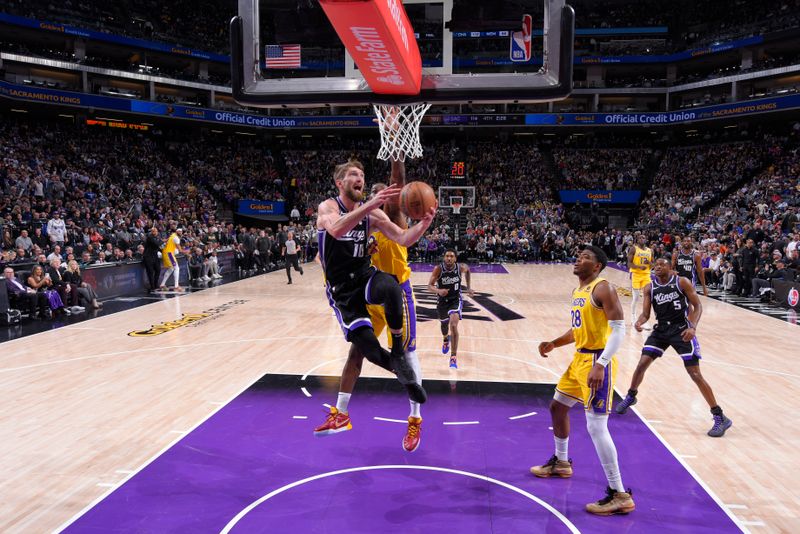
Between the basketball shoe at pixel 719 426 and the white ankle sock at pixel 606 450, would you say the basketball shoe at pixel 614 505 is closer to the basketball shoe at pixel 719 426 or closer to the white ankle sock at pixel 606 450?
the white ankle sock at pixel 606 450

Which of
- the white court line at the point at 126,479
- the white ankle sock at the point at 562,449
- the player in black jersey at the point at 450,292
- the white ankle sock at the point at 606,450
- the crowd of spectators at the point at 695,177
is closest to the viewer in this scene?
the white court line at the point at 126,479

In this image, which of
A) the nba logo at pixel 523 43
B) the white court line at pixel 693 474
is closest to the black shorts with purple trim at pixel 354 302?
the white court line at pixel 693 474

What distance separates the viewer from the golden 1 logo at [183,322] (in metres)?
9.98

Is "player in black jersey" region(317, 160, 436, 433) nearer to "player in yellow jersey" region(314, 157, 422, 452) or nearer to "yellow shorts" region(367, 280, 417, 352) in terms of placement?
"player in yellow jersey" region(314, 157, 422, 452)

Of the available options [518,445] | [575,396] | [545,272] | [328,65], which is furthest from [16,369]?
[545,272]

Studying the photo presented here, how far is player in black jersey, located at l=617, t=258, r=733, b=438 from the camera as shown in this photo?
555cm

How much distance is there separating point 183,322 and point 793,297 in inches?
516

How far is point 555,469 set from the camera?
455 cm

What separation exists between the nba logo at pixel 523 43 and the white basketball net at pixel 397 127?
1210 millimetres

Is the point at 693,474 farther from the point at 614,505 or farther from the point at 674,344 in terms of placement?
the point at 674,344

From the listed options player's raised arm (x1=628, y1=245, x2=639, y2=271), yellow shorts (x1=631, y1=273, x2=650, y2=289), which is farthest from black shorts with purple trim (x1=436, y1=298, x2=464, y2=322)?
yellow shorts (x1=631, y1=273, x2=650, y2=289)

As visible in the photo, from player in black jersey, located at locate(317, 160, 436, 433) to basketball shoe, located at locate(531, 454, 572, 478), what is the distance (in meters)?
1.18

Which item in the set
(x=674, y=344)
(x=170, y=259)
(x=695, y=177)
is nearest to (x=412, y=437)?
(x=674, y=344)

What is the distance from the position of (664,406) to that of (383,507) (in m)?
3.83
